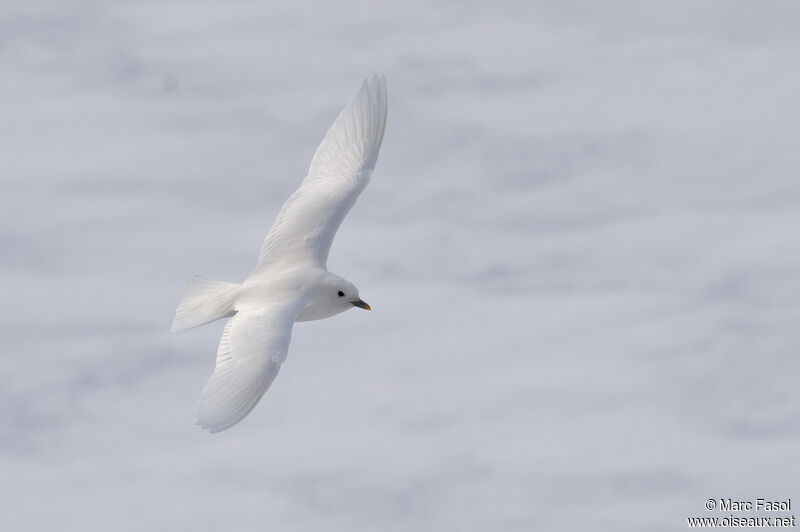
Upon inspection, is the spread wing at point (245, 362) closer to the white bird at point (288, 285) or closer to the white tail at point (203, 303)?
the white bird at point (288, 285)

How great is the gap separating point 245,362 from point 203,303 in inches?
126

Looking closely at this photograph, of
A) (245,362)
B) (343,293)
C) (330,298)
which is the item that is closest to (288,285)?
(330,298)

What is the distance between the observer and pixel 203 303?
23.8 metres

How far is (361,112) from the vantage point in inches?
1051

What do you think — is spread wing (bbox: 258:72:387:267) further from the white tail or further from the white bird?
the white tail

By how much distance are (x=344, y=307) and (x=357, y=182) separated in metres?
3.39

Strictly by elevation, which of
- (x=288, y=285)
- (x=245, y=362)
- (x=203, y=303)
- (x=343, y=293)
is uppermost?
(x=343, y=293)

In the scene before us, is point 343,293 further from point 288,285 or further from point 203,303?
point 203,303

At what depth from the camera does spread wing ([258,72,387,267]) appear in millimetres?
25422

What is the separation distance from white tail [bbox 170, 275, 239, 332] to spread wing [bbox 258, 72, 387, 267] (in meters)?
1.23

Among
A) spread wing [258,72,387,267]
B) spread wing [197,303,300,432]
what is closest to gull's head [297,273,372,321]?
spread wing [197,303,300,432]

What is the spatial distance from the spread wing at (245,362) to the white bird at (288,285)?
0.01 m

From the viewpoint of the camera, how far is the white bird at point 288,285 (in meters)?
20.5

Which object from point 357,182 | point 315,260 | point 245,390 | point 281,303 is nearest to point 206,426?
point 245,390
